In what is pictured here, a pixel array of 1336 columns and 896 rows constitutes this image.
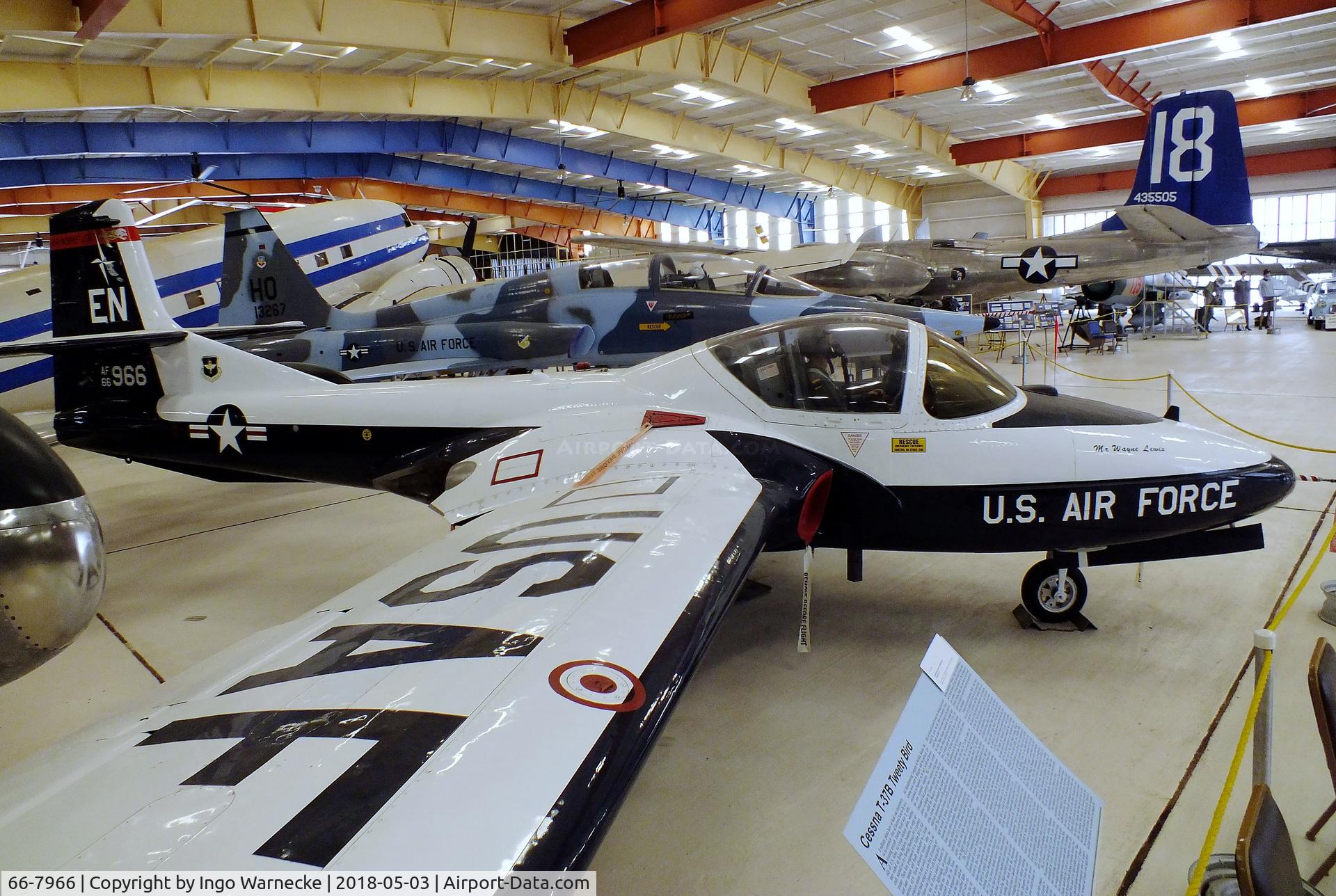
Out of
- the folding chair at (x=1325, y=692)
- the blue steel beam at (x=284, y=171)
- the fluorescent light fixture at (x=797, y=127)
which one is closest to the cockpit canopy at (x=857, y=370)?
the folding chair at (x=1325, y=692)

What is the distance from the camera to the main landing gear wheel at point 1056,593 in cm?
424

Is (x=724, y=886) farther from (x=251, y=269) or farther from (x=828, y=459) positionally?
(x=251, y=269)

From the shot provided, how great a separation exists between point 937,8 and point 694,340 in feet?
33.2

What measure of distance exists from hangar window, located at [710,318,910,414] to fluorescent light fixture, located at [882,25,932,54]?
13.4m

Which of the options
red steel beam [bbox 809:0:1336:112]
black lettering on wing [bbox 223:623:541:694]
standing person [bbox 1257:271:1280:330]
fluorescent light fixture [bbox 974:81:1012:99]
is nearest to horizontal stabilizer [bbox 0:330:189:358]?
black lettering on wing [bbox 223:623:541:694]

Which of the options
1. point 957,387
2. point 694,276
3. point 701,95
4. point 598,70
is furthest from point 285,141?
point 957,387

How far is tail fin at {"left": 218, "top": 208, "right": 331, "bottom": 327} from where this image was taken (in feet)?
34.5

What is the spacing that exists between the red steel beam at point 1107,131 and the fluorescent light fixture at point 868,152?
8.44ft

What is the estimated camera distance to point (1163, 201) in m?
15.7

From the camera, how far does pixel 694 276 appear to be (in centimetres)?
859

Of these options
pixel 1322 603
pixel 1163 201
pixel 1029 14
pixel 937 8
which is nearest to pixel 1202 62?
pixel 1163 201

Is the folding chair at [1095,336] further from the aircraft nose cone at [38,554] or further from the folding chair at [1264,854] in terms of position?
the aircraft nose cone at [38,554]

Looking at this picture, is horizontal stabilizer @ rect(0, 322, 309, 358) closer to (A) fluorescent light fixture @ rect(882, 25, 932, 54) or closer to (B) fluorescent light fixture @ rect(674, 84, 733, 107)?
(A) fluorescent light fixture @ rect(882, 25, 932, 54)

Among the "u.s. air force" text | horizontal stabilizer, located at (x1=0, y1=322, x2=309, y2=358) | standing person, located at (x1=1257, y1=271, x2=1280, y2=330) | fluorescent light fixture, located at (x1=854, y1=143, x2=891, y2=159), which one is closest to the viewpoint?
the "u.s. air force" text
